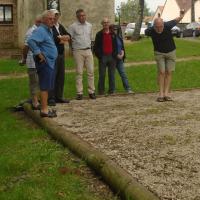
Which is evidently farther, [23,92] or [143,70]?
[143,70]

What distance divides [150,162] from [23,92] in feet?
24.7

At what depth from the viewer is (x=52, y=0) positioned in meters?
24.8

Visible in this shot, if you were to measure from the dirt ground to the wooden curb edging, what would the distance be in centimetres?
13

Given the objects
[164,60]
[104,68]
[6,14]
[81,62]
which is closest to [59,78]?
[81,62]

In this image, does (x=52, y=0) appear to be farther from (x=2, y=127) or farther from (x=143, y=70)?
(x=2, y=127)

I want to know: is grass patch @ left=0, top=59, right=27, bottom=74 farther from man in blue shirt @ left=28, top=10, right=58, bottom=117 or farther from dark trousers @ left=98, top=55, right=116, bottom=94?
man in blue shirt @ left=28, top=10, right=58, bottom=117

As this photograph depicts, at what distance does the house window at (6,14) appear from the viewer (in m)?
34.1

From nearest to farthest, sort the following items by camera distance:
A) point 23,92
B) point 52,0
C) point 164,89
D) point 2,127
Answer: point 2,127
point 164,89
point 23,92
point 52,0

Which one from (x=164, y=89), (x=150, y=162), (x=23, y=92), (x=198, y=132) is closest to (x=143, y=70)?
(x=23, y=92)

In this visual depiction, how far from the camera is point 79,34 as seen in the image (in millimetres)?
11836

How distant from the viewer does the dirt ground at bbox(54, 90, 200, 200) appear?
19.7ft

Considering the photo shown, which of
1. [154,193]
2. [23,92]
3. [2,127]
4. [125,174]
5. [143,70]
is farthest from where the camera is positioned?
[143,70]

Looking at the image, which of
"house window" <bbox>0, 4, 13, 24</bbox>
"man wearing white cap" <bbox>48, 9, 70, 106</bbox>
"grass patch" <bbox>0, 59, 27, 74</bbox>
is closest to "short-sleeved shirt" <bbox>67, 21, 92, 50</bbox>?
"man wearing white cap" <bbox>48, 9, 70, 106</bbox>

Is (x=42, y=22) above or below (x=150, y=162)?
above
